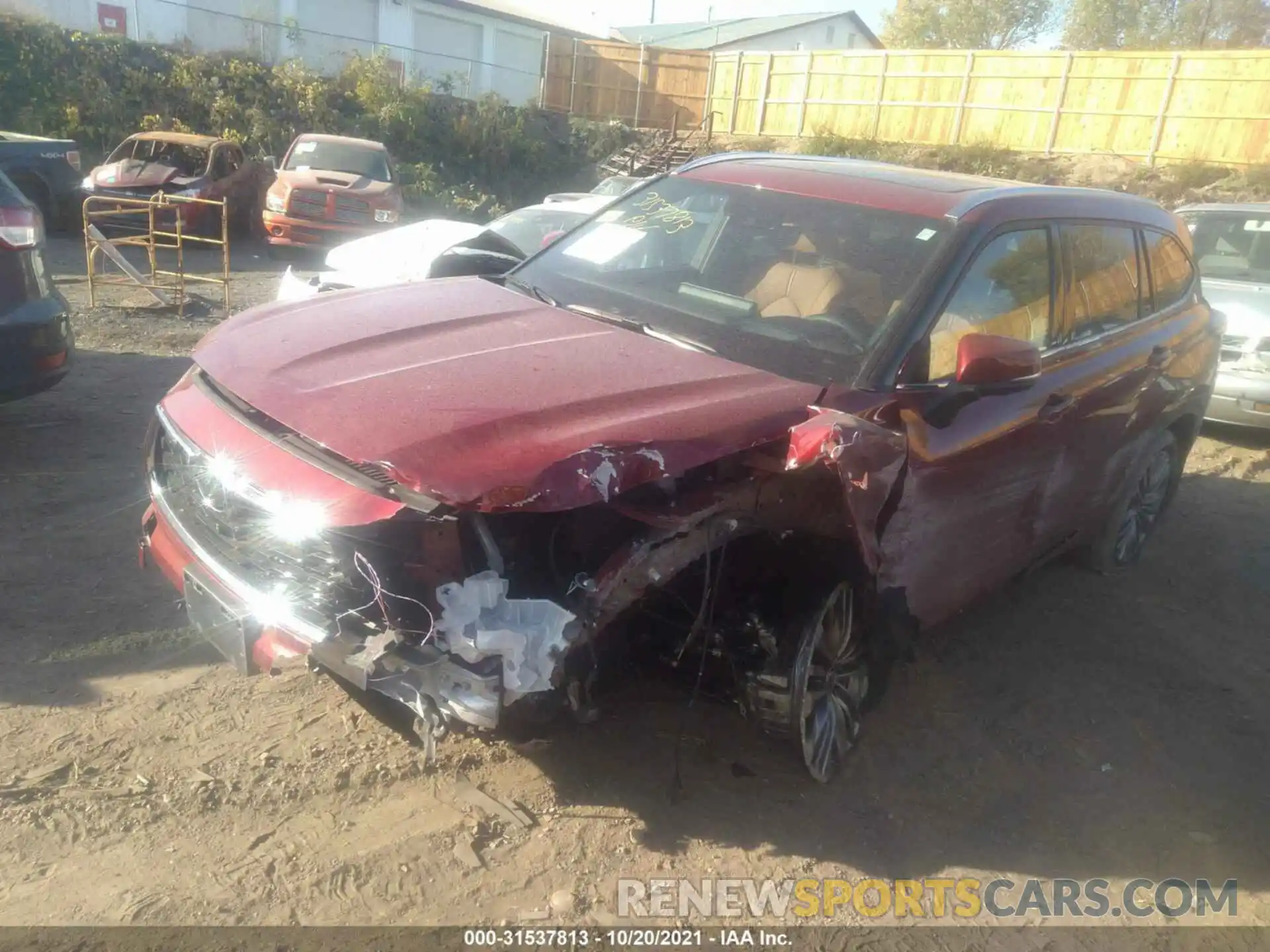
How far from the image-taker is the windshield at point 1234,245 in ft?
28.1

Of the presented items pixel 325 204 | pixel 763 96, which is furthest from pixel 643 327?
pixel 763 96

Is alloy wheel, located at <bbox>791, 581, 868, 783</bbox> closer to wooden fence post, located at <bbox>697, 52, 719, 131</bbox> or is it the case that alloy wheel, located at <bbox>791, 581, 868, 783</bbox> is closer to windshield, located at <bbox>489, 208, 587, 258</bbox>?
windshield, located at <bbox>489, 208, 587, 258</bbox>

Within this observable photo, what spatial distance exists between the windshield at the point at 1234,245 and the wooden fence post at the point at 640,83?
23329mm

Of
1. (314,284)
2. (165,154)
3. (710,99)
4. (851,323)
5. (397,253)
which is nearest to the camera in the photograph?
(851,323)

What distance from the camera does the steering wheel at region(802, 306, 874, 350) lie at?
331cm

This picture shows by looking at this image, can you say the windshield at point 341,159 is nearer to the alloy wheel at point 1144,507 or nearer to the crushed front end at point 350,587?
the alloy wheel at point 1144,507

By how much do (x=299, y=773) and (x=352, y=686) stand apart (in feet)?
2.12

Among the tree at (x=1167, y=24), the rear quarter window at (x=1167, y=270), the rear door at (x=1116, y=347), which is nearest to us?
the rear door at (x=1116, y=347)

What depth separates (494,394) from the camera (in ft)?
8.99

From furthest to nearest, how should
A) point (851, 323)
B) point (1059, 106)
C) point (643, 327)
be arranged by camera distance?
1. point (1059, 106)
2. point (643, 327)
3. point (851, 323)

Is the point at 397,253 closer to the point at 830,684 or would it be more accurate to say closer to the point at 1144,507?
the point at 830,684

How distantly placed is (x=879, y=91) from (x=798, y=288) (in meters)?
24.2

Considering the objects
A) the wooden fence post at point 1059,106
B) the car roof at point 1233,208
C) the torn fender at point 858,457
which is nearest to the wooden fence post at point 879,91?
the wooden fence post at point 1059,106

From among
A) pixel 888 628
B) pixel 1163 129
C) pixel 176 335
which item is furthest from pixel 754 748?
pixel 1163 129
